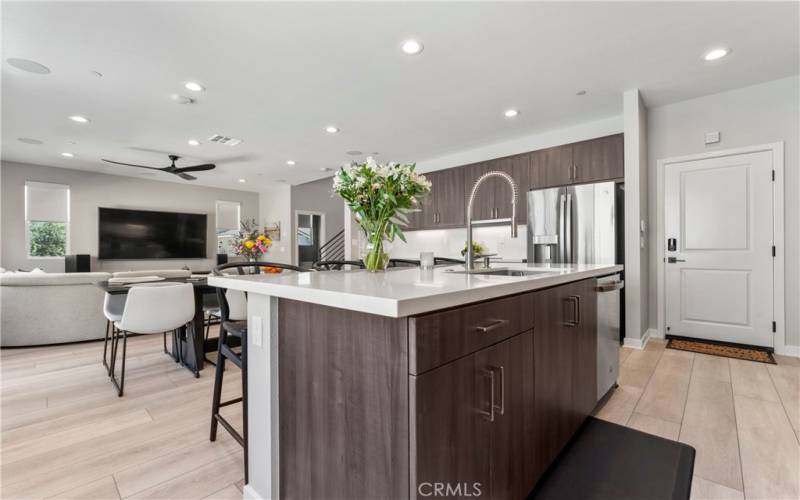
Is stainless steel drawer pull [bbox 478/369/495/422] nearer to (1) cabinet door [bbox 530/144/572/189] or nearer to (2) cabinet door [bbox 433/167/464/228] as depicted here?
(1) cabinet door [bbox 530/144/572/189]

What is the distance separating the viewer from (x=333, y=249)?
9.20m

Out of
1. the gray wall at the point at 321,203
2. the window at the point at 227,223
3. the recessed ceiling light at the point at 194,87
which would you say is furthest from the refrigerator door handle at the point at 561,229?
the window at the point at 227,223

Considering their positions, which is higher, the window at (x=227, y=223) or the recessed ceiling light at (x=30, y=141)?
the recessed ceiling light at (x=30, y=141)

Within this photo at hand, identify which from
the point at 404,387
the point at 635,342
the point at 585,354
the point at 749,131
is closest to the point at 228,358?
the point at 404,387

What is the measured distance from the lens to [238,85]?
3.28 metres

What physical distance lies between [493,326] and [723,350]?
12.3 feet

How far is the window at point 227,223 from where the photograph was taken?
8.80 meters

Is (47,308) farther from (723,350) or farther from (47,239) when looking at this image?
(723,350)

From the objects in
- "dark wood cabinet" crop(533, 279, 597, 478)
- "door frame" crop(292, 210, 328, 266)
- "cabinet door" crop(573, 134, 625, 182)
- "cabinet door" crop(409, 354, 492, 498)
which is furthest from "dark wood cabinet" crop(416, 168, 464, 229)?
"cabinet door" crop(409, 354, 492, 498)

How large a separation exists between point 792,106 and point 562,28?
259 cm

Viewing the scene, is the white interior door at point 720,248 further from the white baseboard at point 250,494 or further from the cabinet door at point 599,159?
the white baseboard at point 250,494

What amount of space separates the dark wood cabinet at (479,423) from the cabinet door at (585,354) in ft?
1.81

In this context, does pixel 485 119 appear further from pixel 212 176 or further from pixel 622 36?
pixel 212 176

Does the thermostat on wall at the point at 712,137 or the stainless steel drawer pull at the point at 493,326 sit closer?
the stainless steel drawer pull at the point at 493,326
